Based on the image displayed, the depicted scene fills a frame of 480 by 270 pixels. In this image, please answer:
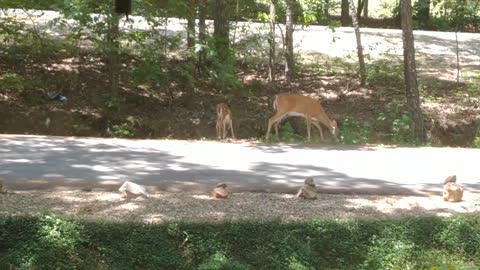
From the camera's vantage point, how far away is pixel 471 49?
24688 mm

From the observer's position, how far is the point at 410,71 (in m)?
16.2

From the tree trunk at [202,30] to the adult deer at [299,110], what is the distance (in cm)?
239

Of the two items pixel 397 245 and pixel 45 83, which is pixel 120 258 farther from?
pixel 45 83

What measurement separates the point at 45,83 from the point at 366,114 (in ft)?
29.0

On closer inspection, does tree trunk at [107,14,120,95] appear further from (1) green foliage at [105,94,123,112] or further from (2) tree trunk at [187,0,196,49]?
(2) tree trunk at [187,0,196,49]

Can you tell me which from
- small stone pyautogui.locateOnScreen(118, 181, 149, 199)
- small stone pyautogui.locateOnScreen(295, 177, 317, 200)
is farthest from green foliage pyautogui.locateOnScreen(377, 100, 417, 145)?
small stone pyautogui.locateOnScreen(118, 181, 149, 199)

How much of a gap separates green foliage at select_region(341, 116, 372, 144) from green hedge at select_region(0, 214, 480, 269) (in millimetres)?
7087

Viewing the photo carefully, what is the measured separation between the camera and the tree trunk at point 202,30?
56.3ft

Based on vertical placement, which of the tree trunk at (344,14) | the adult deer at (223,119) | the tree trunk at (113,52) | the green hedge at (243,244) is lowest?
the green hedge at (243,244)

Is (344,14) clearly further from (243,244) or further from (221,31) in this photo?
(243,244)

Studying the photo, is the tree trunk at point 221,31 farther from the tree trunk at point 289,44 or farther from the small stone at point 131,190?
the small stone at point 131,190

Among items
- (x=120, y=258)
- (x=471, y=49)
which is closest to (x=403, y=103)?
(x=471, y=49)

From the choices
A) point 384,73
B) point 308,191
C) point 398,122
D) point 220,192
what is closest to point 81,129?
point 398,122

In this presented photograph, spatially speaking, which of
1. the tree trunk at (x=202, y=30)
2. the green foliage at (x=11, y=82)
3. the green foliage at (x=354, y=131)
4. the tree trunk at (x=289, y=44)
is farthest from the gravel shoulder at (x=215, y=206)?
the tree trunk at (x=289, y=44)
